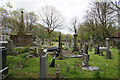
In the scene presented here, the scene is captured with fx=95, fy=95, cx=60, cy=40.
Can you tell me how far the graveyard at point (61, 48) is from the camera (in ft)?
15.6

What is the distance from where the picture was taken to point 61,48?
9734 mm

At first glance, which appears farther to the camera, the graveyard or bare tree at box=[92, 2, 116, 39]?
bare tree at box=[92, 2, 116, 39]

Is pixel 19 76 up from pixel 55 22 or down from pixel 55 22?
down

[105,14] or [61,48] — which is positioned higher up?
[105,14]

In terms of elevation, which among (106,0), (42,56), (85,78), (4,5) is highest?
(106,0)

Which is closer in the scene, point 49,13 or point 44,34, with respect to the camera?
point 49,13

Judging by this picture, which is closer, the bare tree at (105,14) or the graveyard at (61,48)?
the graveyard at (61,48)

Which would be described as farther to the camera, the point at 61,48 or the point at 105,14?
the point at 105,14

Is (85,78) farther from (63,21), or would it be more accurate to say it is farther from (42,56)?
(63,21)

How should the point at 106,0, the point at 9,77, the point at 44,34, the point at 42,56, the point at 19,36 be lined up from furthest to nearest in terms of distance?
the point at 44,34 → the point at 19,36 → the point at 106,0 → the point at 9,77 → the point at 42,56

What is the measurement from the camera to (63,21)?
35625mm

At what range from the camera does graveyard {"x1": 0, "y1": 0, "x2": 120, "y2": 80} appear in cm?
477

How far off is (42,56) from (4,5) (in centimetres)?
763

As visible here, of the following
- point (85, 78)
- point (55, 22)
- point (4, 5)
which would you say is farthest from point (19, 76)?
point (55, 22)
